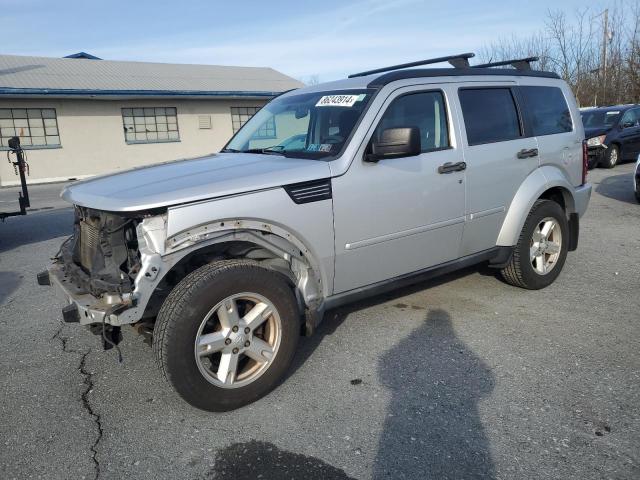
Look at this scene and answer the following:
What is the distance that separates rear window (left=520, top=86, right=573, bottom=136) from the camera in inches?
190

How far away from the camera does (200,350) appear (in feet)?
9.83

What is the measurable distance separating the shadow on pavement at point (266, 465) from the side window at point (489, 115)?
2848 millimetres

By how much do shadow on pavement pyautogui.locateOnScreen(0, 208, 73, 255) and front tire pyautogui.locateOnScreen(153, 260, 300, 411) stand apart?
6.39 meters

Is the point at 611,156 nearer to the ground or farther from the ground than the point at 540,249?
nearer to the ground

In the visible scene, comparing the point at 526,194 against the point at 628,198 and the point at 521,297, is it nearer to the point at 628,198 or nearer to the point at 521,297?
the point at 521,297

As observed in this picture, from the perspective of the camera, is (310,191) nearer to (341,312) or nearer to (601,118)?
(341,312)

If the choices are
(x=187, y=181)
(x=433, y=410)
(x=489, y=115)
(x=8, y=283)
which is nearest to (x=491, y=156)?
(x=489, y=115)

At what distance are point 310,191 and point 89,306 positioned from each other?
1.51 metres

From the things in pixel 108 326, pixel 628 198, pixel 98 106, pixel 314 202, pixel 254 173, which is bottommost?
pixel 628 198

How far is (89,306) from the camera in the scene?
2943 mm

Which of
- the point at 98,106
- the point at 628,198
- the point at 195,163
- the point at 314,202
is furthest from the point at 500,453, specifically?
the point at 98,106

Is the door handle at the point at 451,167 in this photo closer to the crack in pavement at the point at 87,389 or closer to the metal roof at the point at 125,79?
the crack in pavement at the point at 87,389

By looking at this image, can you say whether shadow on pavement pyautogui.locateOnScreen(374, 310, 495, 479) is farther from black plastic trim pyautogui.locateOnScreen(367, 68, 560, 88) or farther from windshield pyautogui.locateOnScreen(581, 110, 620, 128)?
windshield pyautogui.locateOnScreen(581, 110, 620, 128)

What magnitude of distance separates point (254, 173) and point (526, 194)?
2.71 metres
